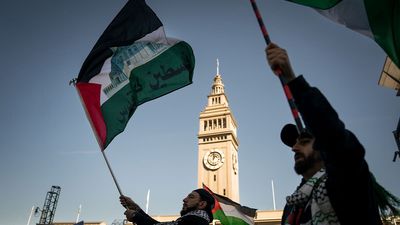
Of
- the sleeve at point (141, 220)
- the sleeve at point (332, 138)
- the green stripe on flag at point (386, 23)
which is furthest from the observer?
the sleeve at point (141, 220)

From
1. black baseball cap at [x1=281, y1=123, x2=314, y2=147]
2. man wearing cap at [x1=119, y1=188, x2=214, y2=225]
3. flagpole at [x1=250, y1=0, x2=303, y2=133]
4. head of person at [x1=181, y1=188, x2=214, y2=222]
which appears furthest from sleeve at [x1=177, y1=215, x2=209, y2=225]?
flagpole at [x1=250, y1=0, x2=303, y2=133]

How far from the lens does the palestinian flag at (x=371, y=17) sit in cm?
274

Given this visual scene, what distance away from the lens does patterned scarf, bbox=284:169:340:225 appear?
176 cm

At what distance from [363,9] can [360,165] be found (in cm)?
201

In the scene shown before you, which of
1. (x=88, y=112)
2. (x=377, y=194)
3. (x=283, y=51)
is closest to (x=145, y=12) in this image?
(x=88, y=112)

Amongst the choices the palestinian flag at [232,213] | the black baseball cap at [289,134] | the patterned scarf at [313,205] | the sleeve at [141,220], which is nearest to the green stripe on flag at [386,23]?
the black baseball cap at [289,134]

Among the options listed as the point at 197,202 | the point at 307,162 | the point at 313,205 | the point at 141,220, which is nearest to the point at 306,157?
the point at 307,162

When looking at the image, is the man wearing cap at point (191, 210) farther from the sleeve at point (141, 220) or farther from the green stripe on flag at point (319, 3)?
the green stripe on flag at point (319, 3)

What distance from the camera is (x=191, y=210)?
13.8ft

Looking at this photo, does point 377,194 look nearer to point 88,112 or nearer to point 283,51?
point 283,51

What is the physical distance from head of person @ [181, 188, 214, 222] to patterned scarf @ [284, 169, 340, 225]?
2.07 metres

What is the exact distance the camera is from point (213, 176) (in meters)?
48.4

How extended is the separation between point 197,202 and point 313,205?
2.55 m

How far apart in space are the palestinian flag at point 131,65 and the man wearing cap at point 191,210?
1.43m
